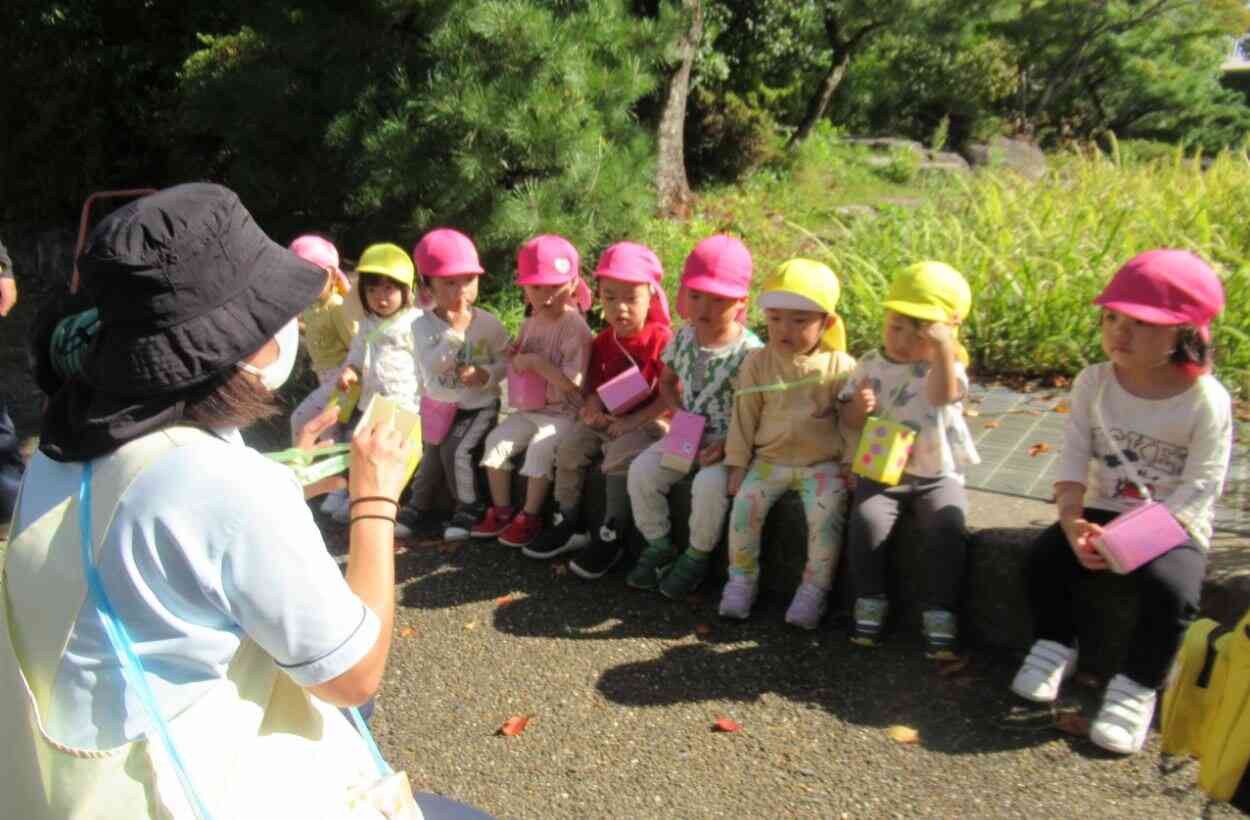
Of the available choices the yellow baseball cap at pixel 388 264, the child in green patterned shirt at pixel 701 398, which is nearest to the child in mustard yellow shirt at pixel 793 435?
the child in green patterned shirt at pixel 701 398

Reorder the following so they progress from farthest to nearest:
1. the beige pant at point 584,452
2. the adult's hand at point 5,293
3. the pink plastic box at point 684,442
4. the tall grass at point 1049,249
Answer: the tall grass at point 1049,249 → the adult's hand at point 5,293 → the beige pant at point 584,452 → the pink plastic box at point 684,442

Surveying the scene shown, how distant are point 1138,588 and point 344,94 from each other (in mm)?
5873

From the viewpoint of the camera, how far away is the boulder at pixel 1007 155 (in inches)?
554

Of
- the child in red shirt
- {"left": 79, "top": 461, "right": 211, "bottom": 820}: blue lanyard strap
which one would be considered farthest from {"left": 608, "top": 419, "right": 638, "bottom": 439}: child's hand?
{"left": 79, "top": 461, "right": 211, "bottom": 820}: blue lanyard strap

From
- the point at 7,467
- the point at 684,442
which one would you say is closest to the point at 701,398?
the point at 684,442

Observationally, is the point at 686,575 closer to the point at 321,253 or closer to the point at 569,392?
the point at 569,392

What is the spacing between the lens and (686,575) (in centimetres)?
434

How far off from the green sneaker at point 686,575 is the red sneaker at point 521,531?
2.78 feet

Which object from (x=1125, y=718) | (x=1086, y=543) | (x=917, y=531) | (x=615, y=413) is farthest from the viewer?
(x=615, y=413)

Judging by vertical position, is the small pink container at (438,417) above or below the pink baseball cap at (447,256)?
below

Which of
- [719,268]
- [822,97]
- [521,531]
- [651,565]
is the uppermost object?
[822,97]

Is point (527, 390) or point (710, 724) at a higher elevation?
point (527, 390)

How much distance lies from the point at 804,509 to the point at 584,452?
1156mm

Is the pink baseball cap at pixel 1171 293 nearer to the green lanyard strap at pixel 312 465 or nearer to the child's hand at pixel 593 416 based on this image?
the child's hand at pixel 593 416
